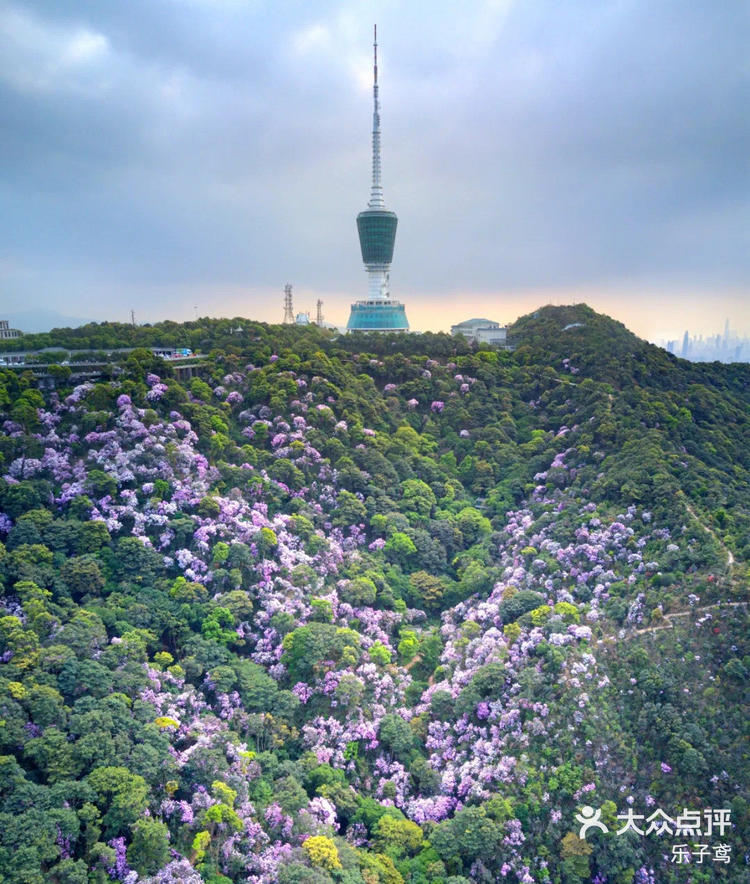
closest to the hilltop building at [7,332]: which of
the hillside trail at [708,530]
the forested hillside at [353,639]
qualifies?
the forested hillside at [353,639]

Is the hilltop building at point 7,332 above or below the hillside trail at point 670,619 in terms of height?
above

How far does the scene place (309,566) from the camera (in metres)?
36.8

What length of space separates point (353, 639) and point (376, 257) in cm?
6790

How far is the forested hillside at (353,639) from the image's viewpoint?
2436cm

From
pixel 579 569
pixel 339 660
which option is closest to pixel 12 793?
pixel 339 660

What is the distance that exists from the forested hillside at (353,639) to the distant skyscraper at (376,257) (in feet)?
135

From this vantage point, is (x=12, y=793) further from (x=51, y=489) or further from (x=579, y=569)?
(x=579, y=569)

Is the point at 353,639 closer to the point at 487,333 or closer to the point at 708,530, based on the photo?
the point at 708,530

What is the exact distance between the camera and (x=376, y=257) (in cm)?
9281

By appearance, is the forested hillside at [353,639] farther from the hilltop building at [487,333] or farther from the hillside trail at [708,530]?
the hilltop building at [487,333]

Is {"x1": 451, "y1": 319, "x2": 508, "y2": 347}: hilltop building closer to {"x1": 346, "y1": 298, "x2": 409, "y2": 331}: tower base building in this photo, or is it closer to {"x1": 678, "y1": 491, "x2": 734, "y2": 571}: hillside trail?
{"x1": 346, "y1": 298, "x2": 409, "y2": 331}: tower base building

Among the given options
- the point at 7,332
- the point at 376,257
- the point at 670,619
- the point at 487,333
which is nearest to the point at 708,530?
the point at 670,619

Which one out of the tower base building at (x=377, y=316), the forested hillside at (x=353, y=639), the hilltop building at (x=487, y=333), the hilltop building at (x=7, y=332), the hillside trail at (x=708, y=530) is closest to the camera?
the forested hillside at (x=353, y=639)

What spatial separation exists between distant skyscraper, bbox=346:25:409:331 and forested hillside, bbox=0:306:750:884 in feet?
135
